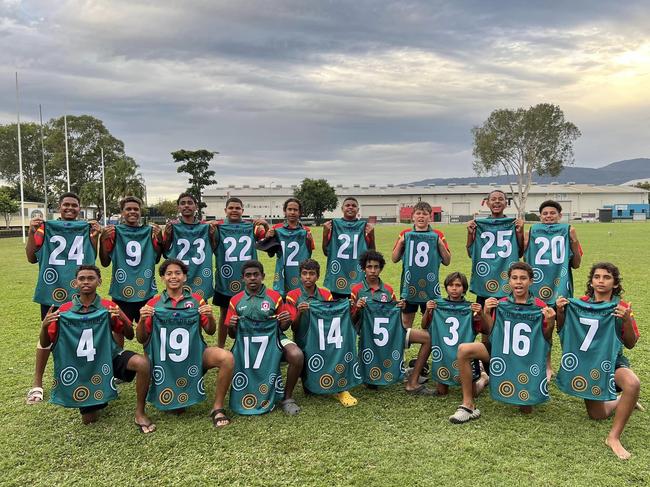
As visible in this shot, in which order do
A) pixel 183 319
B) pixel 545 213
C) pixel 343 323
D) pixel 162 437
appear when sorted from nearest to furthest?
1. pixel 162 437
2. pixel 183 319
3. pixel 343 323
4. pixel 545 213

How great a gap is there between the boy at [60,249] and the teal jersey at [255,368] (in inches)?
83.7

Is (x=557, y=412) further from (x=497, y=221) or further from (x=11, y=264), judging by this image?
(x=11, y=264)

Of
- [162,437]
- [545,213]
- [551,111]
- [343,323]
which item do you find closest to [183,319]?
[162,437]

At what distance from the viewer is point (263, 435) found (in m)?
4.01

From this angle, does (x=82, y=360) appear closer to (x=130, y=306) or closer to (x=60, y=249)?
(x=130, y=306)

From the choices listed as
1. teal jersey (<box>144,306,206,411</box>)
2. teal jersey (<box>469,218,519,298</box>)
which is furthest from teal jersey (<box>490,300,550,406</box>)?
teal jersey (<box>144,306,206,411</box>)

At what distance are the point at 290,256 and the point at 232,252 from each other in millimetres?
681

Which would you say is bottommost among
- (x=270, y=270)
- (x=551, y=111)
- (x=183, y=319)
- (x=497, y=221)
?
(x=270, y=270)

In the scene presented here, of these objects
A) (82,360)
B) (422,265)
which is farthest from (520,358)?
(82,360)

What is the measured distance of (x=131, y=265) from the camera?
535 cm

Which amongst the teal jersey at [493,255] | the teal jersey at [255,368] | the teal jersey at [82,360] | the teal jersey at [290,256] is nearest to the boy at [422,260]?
the teal jersey at [493,255]

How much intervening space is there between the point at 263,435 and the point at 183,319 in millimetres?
1190

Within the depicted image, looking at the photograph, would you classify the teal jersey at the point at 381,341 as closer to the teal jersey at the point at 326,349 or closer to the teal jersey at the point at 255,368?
the teal jersey at the point at 326,349

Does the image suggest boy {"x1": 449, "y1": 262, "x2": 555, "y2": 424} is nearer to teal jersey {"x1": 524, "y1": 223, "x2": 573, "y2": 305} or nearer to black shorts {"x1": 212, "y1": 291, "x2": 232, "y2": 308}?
teal jersey {"x1": 524, "y1": 223, "x2": 573, "y2": 305}
